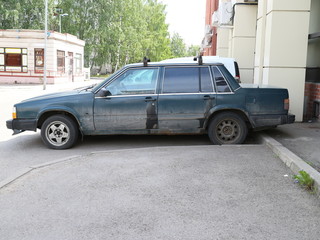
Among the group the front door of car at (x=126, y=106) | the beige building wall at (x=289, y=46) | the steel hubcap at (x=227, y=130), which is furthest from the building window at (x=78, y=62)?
the steel hubcap at (x=227, y=130)

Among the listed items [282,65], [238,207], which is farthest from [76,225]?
[282,65]

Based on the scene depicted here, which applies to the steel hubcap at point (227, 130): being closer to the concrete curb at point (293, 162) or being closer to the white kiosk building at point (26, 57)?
the concrete curb at point (293, 162)

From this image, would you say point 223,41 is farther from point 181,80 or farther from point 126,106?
point 126,106

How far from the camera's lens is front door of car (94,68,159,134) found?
8.06 m

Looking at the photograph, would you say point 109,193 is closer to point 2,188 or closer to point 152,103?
point 2,188

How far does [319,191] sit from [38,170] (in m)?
3.91

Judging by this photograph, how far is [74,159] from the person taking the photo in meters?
6.90

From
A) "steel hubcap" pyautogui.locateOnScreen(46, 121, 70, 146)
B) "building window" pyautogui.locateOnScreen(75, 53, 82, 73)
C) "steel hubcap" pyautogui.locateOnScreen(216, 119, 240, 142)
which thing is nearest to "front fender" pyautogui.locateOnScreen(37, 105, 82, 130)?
"steel hubcap" pyautogui.locateOnScreen(46, 121, 70, 146)

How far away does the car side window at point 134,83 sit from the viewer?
8.16 m

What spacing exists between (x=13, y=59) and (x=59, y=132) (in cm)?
3644

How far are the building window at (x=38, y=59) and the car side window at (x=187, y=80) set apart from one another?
1416 inches

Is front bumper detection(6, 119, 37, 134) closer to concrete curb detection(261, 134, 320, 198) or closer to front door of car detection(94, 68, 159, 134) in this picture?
front door of car detection(94, 68, 159, 134)

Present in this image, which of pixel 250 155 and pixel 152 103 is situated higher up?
pixel 152 103

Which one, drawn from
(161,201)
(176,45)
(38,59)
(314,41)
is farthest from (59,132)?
(176,45)
